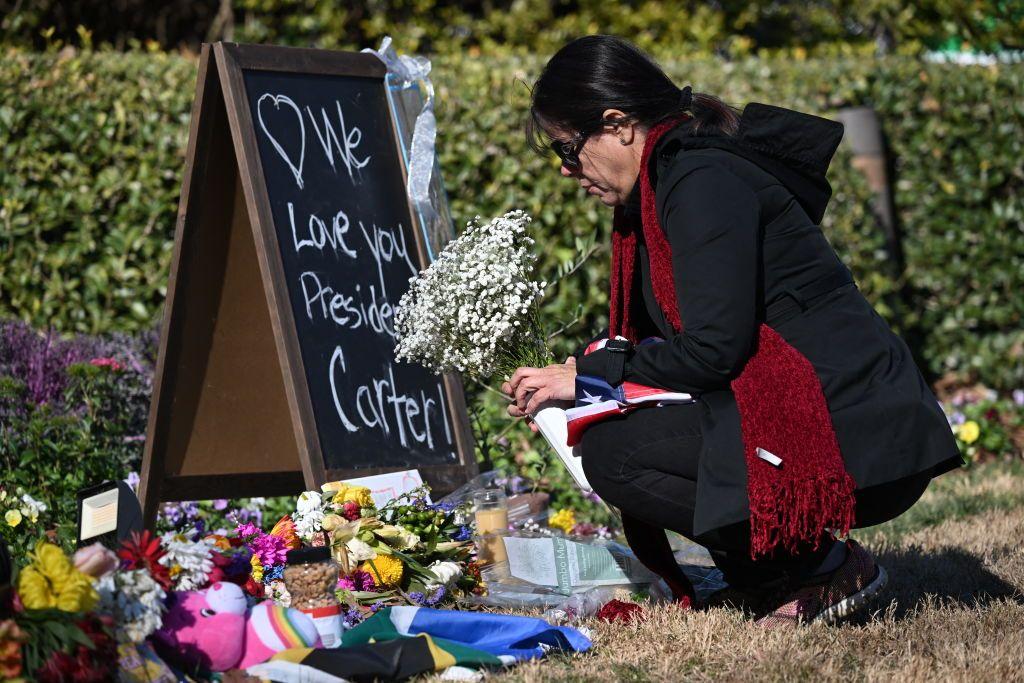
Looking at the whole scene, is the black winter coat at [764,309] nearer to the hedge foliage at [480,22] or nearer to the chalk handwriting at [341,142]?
the chalk handwriting at [341,142]

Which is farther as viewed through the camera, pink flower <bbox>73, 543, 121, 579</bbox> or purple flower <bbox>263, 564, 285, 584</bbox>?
purple flower <bbox>263, 564, 285, 584</bbox>

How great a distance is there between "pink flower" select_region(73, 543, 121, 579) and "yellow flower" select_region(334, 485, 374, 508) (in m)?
0.94

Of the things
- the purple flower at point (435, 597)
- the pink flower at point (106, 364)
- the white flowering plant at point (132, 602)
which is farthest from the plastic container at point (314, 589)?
the pink flower at point (106, 364)

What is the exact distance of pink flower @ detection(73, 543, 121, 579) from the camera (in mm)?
2004

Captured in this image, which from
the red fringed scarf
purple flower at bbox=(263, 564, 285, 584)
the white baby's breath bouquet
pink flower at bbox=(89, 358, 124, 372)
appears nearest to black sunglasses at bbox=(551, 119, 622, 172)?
the white baby's breath bouquet

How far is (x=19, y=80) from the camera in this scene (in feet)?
15.2

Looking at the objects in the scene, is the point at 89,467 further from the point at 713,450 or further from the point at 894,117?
the point at 894,117

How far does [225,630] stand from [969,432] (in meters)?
4.11

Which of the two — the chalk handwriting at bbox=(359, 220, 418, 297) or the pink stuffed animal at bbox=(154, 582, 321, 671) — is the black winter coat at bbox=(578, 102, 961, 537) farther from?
the chalk handwriting at bbox=(359, 220, 418, 297)

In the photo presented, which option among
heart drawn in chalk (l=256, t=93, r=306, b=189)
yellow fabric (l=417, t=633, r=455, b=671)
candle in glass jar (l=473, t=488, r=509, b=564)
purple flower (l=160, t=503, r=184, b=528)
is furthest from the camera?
purple flower (l=160, t=503, r=184, b=528)

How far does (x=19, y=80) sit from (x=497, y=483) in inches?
106

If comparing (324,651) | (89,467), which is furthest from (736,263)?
(89,467)

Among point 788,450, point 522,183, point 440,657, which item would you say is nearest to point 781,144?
point 788,450

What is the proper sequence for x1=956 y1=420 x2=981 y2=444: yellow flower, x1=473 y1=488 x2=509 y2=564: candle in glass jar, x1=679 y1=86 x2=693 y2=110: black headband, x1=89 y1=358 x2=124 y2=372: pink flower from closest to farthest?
x1=679 y1=86 x2=693 y2=110: black headband, x1=473 y1=488 x2=509 y2=564: candle in glass jar, x1=89 y1=358 x2=124 y2=372: pink flower, x1=956 y1=420 x2=981 y2=444: yellow flower
